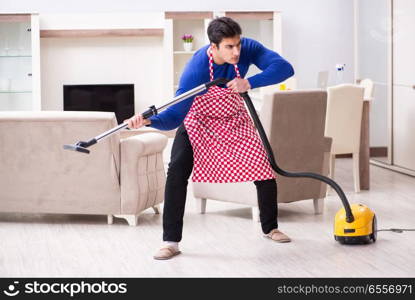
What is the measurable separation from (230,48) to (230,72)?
21 cm

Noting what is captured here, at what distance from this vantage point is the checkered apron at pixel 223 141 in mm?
4137

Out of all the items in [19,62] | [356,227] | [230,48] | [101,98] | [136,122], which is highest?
[19,62]

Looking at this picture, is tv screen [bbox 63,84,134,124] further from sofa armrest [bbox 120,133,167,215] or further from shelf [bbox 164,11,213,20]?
sofa armrest [bbox 120,133,167,215]

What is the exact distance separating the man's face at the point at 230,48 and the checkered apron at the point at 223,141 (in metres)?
0.28

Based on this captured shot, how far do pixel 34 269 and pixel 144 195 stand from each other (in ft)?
4.42

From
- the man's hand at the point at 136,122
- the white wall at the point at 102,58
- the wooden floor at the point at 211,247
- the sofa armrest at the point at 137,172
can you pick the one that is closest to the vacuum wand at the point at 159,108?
the man's hand at the point at 136,122

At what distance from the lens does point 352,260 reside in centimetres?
397

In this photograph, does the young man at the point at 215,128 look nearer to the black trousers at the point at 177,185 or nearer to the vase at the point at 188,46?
the black trousers at the point at 177,185

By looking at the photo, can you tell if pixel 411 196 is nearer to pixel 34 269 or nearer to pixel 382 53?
pixel 382 53

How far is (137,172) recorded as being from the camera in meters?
5.01

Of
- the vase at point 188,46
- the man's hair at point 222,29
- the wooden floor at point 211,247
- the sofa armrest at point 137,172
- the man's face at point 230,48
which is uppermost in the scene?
the vase at point 188,46

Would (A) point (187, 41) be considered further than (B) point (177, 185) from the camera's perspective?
Yes

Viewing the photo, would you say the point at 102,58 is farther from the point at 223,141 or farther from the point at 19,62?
the point at 223,141

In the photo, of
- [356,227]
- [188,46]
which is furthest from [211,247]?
[188,46]
